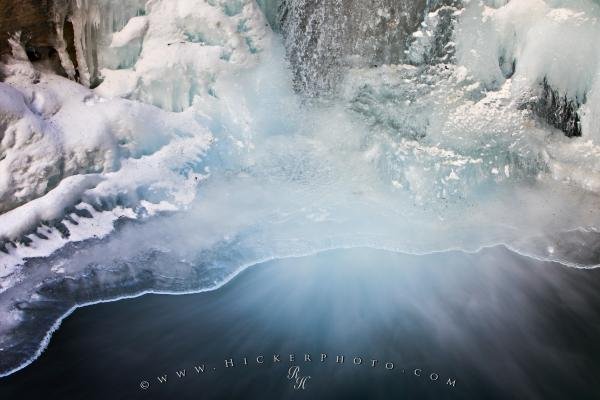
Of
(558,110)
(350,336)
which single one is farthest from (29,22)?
(558,110)

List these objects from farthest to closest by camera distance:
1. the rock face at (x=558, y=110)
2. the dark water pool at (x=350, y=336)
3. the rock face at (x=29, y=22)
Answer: the rock face at (x=558, y=110)
the rock face at (x=29, y=22)
the dark water pool at (x=350, y=336)

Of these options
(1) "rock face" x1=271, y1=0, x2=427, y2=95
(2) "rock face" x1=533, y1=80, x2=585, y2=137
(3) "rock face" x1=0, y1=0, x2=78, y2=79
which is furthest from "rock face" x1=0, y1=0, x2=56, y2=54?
(2) "rock face" x1=533, y1=80, x2=585, y2=137

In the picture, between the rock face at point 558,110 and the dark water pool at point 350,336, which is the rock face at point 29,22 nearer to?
the dark water pool at point 350,336

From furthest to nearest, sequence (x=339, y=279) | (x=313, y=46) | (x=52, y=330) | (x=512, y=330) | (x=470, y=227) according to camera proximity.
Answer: (x=313, y=46) → (x=470, y=227) → (x=339, y=279) → (x=512, y=330) → (x=52, y=330)

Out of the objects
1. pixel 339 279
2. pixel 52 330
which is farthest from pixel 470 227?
pixel 52 330

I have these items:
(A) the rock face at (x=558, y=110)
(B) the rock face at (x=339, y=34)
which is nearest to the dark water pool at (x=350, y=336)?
(A) the rock face at (x=558, y=110)

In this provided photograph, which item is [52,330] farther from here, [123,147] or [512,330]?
[512,330]

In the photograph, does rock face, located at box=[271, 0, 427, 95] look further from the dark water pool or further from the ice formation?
the dark water pool

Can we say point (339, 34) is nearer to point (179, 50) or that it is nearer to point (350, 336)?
point (179, 50)
